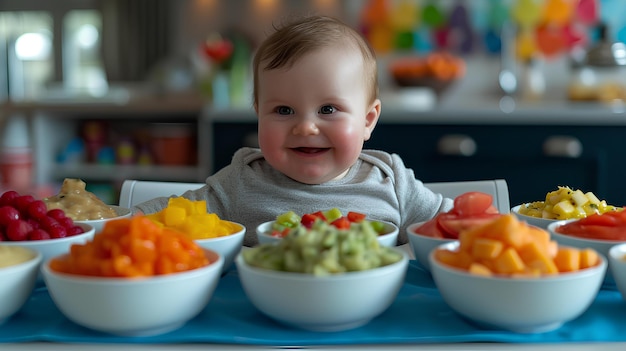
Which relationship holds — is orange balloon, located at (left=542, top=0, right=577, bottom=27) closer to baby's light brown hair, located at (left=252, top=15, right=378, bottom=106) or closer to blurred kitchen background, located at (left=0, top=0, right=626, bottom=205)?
blurred kitchen background, located at (left=0, top=0, right=626, bottom=205)

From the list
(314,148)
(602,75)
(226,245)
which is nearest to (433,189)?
(314,148)

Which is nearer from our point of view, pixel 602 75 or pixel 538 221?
pixel 538 221

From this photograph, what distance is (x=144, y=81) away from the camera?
A: 5059 mm

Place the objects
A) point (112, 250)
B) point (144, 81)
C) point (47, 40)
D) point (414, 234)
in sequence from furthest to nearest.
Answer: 1. point (47, 40)
2. point (144, 81)
3. point (414, 234)
4. point (112, 250)

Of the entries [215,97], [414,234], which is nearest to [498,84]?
[215,97]

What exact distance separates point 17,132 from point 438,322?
3.71 metres

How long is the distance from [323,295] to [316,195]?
0.64 m

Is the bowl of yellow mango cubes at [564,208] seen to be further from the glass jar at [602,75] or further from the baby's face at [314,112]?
the glass jar at [602,75]

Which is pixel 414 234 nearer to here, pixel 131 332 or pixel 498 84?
pixel 131 332

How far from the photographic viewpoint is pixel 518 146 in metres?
3.09

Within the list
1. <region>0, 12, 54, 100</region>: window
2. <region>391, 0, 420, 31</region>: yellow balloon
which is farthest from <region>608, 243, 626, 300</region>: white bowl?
<region>0, 12, 54, 100</region>: window

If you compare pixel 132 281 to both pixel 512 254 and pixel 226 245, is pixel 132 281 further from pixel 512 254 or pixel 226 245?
pixel 512 254

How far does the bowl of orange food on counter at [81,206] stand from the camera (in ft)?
3.37

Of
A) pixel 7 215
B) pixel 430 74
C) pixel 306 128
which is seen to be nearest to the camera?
pixel 7 215
